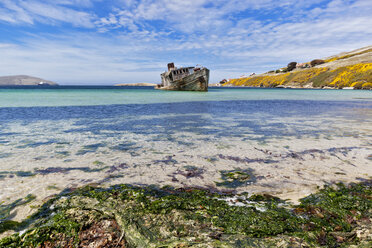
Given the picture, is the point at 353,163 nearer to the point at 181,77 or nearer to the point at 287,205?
the point at 287,205

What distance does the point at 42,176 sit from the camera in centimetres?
418

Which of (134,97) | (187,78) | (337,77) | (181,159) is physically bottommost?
(181,159)

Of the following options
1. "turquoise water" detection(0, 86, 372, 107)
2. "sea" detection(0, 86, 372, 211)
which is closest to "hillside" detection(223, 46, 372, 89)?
"turquoise water" detection(0, 86, 372, 107)

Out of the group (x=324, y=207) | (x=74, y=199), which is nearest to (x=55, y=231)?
(x=74, y=199)

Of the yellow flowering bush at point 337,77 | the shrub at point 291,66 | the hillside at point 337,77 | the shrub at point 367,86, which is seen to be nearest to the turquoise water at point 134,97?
the shrub at point 367,86

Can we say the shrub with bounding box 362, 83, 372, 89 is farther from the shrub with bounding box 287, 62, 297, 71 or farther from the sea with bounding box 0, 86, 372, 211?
the shrub with bounding box 287, 62, 297, 71

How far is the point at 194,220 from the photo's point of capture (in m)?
2.75

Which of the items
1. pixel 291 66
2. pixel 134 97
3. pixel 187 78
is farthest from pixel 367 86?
pixel 291 66

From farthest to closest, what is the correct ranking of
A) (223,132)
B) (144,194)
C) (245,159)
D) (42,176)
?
(223,132) → (245,159) → (42,176) → (144,194)

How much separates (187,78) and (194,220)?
45.3 metres

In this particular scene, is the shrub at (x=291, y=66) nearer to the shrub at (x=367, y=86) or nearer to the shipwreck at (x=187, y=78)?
the shrub at (x=367, y=86)

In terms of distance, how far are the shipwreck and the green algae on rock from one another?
44398 mm

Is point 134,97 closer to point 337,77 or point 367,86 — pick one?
point 367,86

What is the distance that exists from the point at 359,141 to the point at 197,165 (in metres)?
5.89
